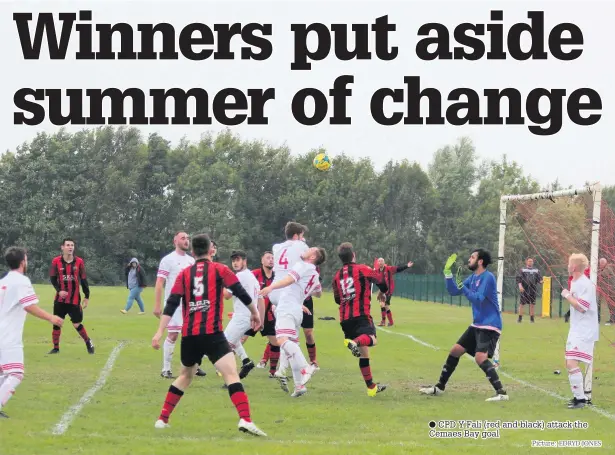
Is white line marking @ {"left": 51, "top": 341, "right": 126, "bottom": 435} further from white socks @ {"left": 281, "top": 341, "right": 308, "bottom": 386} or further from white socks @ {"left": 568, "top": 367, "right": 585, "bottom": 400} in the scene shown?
white socks @ {"left": 568, "top": 367, "right": 585, "bottom": 400}

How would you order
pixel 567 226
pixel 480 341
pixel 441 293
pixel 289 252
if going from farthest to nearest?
pixel 441 293
pixel 567 226
pixel 289 252
pixel 480 341

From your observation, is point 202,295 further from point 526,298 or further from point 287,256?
point 526,298

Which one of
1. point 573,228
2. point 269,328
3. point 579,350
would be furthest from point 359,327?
point 573,228

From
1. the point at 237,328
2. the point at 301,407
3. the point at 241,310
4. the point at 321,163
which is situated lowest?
the point at 301,407

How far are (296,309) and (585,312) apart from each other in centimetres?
419

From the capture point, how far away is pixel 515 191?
83.6m

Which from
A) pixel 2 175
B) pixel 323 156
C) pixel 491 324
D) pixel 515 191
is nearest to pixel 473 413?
pixel 491 324

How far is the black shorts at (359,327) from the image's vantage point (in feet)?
44.1

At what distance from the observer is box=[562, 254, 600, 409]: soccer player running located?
1270cm

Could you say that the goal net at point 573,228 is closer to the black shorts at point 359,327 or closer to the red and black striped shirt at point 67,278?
the black shorts at point 359,327

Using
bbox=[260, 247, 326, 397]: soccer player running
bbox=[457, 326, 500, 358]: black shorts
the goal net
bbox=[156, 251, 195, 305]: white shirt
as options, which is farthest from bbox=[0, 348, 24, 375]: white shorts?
the goal net

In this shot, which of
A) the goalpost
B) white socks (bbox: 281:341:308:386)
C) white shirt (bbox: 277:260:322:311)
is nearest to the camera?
white socks (bbox: 281:341:308:386)

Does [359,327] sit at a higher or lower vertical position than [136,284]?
higher

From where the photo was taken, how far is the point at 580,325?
12.9m
